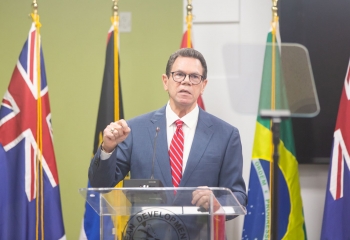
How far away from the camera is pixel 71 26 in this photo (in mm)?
4543

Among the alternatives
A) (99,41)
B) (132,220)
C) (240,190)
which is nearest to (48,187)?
(99,41)

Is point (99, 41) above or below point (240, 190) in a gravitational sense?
above

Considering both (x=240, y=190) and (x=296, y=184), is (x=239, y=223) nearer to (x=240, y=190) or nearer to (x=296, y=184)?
(x=296, y=184)

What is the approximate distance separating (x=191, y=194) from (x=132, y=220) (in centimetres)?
23

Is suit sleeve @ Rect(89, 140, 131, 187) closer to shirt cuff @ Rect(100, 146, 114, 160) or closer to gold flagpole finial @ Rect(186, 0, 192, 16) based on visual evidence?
shirt cuff @ Rect(100, 146, 114, 160)

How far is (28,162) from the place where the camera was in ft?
12.5

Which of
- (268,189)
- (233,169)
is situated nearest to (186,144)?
(233,169)

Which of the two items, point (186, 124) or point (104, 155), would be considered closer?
point (104, 155)

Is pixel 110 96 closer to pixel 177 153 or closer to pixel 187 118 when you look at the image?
pixel 187 118

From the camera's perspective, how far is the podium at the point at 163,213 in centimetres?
198

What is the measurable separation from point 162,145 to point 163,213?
755mm

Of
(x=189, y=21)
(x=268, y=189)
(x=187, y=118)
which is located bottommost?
Result: (x=268, y=189)

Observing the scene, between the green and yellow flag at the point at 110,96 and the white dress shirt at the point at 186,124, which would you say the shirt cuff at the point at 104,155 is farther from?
the green and yellow flag at the point at 110,96

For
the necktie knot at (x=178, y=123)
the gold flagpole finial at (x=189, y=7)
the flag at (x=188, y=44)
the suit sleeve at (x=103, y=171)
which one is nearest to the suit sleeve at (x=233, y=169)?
the necktie knot at (x=178, y=123)
